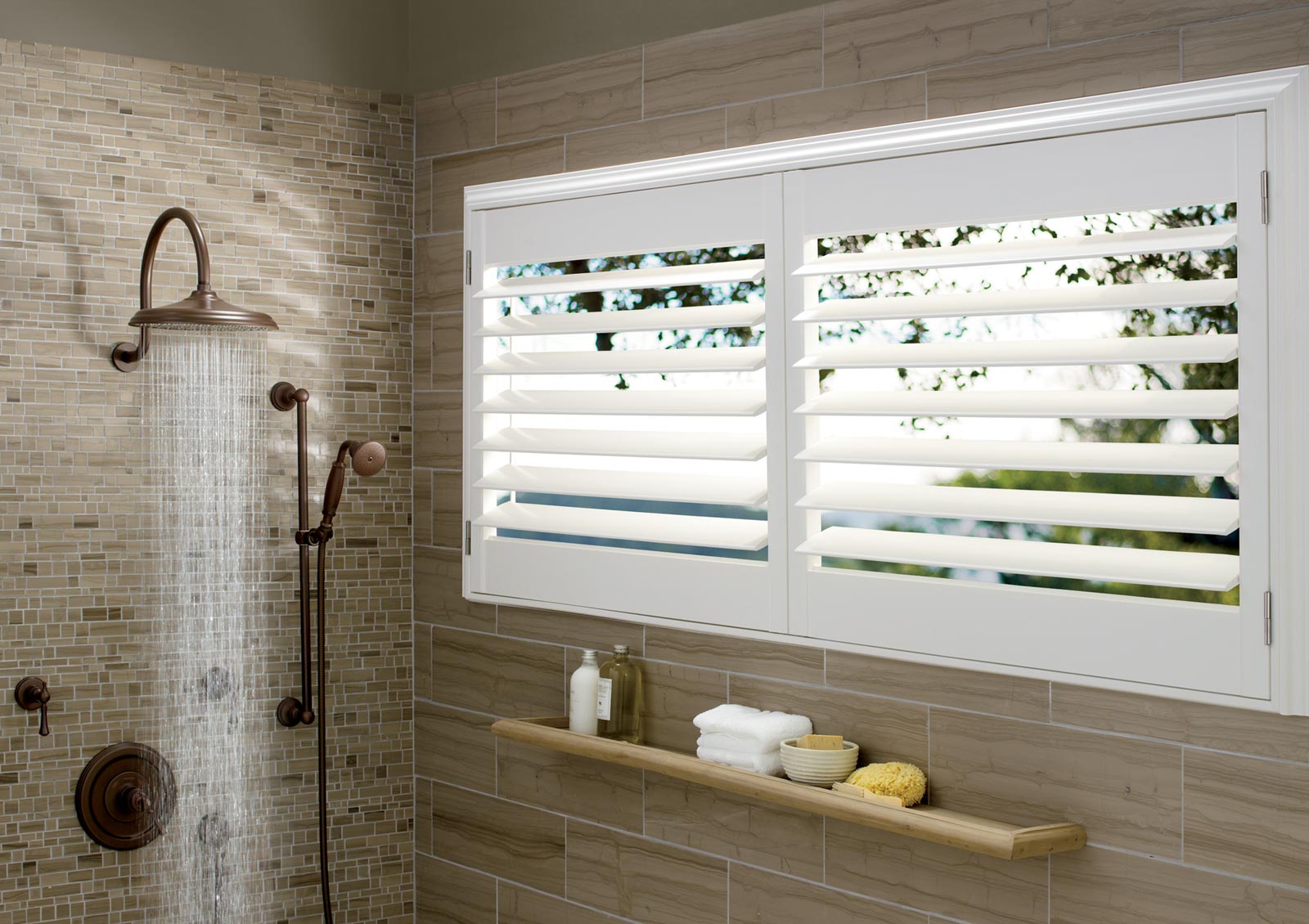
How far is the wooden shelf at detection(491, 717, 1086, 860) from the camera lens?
5.86 feet

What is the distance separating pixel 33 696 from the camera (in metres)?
2.44

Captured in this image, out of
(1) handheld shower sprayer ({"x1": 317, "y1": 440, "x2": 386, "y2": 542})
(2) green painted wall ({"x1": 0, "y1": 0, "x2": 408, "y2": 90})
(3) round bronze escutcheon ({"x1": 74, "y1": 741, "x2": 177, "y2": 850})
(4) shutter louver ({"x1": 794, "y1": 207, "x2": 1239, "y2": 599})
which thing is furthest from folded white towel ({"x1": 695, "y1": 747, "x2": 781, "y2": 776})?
(2) green painted wall ({"x1": 0, "y1": 0, "x2": 408, "y2": 90})

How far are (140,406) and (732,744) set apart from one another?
4.77ft

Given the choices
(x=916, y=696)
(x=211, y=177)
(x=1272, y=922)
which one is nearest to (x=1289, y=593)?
(x=1272, y=922)

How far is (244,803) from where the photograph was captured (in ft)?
8.64

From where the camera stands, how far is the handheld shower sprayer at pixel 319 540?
263cm

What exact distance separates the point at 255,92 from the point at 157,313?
69 cm

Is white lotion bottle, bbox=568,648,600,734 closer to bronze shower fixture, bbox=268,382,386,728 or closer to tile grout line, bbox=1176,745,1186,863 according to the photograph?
bronze shower fixture, bbox=268,382,386,728

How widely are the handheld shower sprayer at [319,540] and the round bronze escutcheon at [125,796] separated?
0.30m

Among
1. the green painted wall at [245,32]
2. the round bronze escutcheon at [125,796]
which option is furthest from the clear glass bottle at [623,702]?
the green painted wall at [245,32]

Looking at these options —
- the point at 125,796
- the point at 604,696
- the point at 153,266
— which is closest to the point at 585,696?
the point at 604,696

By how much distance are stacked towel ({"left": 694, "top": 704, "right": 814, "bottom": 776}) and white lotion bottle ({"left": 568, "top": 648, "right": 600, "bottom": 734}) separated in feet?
0.99

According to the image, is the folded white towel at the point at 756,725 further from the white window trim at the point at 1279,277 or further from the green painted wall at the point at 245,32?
the green painted wall at the point at 245,32

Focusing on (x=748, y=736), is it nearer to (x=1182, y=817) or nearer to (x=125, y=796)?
(x=1182, y=817)
